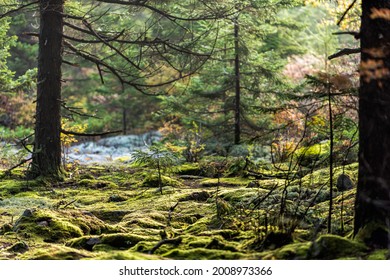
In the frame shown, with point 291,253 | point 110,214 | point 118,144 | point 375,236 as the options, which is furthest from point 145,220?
point 118,144

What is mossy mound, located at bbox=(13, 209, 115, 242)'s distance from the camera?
5.66 meters

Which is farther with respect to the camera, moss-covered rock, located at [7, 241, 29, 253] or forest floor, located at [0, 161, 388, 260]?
moss-covered rock, located at [7, 241, 29, 253]

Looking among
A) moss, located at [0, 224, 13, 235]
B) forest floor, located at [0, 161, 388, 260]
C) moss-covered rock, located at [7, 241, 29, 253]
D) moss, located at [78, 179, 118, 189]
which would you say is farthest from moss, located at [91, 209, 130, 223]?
moss, located at [78, 179, 118, 189]

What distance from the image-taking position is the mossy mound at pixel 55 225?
5656 millimetres

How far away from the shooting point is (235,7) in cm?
921

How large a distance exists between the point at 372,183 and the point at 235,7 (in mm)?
5688

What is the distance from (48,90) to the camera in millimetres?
9750

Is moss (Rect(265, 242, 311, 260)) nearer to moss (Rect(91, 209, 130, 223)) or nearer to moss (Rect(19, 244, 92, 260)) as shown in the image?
moss (Rect(19, 244, 92, 260))

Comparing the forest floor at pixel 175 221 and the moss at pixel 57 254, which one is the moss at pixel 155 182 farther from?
the moss at pixel 57 254

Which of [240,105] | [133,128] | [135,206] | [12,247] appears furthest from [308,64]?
[12,247]

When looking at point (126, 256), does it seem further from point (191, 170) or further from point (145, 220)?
point (191, 170)

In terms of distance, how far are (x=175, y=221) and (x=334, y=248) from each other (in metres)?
2.60

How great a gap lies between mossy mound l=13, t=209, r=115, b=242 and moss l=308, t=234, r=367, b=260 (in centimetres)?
245

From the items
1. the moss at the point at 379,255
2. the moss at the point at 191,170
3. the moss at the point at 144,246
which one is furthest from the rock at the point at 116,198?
the moss at the point at 379,255
